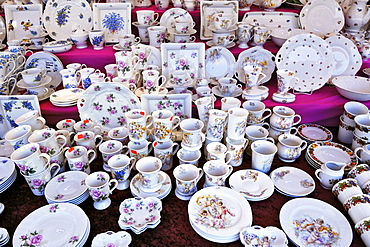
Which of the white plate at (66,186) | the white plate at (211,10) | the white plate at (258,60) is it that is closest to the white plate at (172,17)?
the white plate at (211,10)

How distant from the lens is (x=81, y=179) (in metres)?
1.24

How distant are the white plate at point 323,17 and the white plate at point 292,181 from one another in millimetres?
1052

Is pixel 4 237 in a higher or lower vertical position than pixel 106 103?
lower

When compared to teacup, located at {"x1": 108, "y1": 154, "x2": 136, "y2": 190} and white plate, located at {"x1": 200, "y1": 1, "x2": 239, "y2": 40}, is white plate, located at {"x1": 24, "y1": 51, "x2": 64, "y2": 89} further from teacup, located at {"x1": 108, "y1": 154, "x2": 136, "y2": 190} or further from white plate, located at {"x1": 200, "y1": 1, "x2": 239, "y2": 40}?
white plate, located at {"x1": 200, "y1": 1, "x2": 239, "y2": 40}

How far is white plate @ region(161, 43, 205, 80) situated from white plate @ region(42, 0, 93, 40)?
2.26ft

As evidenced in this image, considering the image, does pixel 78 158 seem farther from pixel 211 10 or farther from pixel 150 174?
pixel 211 10

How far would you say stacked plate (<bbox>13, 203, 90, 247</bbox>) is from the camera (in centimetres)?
99

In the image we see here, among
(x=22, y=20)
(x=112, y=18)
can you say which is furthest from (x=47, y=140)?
(x=22, y=20)

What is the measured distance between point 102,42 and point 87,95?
551 mm

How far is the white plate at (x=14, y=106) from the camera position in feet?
4.83

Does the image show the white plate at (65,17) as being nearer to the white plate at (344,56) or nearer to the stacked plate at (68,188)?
the stacked plate at (68,188)

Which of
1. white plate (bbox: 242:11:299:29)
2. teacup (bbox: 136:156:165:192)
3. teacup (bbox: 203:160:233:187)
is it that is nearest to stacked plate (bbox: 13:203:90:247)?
teacup (bbox: 136:156:165:192)

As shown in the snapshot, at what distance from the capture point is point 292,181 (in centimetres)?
126

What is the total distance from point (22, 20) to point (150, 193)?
5.53 feet
